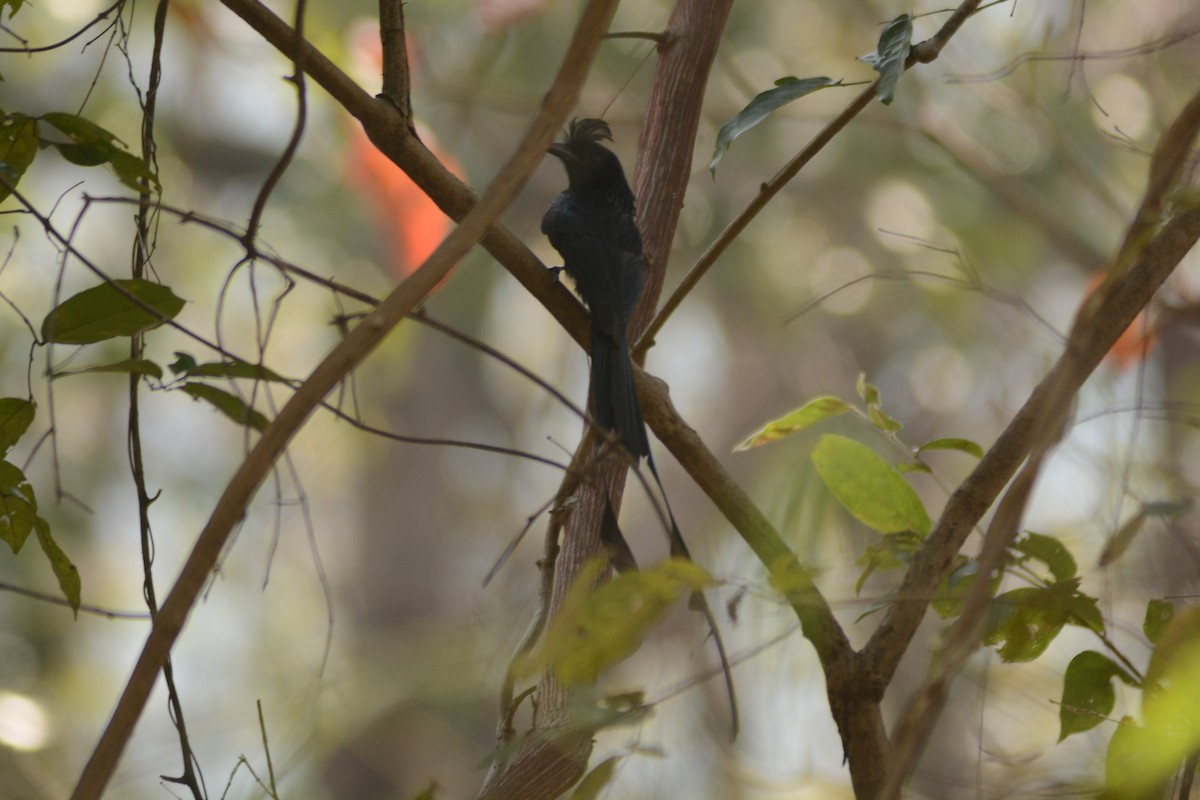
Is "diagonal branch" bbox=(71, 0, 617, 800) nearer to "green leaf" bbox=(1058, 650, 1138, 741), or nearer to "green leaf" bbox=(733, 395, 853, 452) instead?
"green leaf" bbox=(733, 395, 853, 452)

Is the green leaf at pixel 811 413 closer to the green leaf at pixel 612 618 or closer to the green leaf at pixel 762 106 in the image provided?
the green leaf at pixel 762 106

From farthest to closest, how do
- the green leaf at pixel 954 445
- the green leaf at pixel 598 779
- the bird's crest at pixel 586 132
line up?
the bird's crest at pixel 586 132
the green leaf at pixel 954 445
the green leaf at pixel 598 779

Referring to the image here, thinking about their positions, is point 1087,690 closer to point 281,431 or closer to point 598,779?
point 598,779

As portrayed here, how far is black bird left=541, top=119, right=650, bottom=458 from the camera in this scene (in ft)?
4.28

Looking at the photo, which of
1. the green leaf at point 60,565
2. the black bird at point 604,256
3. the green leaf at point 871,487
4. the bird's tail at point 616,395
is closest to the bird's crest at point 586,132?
the black bird at point 604,256

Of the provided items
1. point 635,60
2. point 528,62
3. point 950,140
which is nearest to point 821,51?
point 950,140

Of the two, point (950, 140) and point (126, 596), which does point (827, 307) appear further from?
point (126, 596)

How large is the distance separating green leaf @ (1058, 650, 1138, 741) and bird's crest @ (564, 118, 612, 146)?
4.84 ft

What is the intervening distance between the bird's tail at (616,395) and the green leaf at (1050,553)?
447 millimetres

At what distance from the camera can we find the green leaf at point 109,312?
0.89 metres

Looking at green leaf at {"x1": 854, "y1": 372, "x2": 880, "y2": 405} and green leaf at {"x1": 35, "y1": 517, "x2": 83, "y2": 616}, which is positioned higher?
green leaf at {"x1": 854, "y1": 372, "x2": 880, "y2": 405}

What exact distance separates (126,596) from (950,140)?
430cm

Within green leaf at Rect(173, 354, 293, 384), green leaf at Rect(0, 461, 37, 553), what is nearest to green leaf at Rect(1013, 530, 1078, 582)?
green leaf at Rect(173, 354, 293, 384)

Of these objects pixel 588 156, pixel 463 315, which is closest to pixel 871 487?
pixel 588 156
